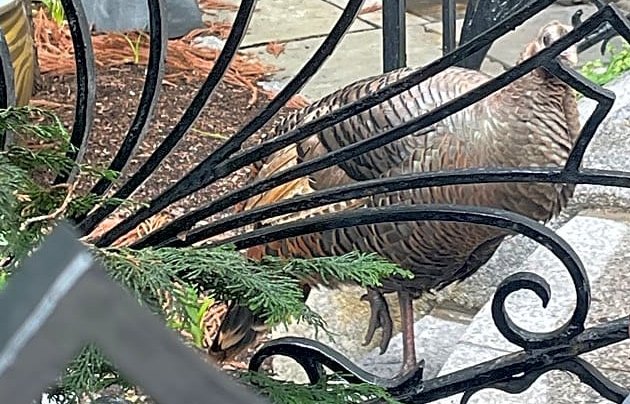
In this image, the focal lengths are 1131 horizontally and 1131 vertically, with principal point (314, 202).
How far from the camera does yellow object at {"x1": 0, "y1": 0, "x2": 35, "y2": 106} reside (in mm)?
2881

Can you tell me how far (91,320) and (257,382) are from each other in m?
0.78

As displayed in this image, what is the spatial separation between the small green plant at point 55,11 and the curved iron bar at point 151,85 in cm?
293

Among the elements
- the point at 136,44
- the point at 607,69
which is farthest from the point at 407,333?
the point at 136,44

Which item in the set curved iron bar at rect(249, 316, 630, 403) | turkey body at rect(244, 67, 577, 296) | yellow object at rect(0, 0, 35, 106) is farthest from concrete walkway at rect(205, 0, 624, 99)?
curved iron bar at rect(249, 316, 630, 403)

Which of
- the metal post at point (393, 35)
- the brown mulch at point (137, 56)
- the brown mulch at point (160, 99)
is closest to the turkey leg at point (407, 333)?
the metal post at point (393, 35)

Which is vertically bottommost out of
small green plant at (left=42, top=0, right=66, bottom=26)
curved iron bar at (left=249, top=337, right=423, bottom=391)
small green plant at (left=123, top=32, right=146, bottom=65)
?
curved iron bar at (left=249, top=337, right=423, bottom=391)

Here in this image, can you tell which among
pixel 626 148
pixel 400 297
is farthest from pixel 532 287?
pixel 626 148

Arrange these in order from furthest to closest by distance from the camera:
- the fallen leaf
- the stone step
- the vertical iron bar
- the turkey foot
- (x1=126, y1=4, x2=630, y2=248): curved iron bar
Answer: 1. the fallen leaf
2. the vertical iron bar
3. the turkey foot
4. the stone step
5. (x1=126, y1=4, x2=630, y2=248): curved iron bar

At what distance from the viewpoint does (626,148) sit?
2.65 metres

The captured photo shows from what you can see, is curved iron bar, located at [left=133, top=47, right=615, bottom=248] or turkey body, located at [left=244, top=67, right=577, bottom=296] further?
turkey body, located at [left=244, top=67, right=577, bottom=296]

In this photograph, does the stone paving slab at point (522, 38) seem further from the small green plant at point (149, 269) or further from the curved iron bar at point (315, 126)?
the small green plant at point (149, 269)

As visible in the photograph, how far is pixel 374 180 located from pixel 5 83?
0.43 m

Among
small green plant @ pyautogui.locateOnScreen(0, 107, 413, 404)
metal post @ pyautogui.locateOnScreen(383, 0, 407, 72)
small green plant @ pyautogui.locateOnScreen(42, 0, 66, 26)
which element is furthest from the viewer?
small green plant @ pyautogui.locateOnScreen(42, 0, 66, 26)

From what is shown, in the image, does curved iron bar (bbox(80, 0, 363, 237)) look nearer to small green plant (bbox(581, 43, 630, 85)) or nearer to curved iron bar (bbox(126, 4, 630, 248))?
curved iron bar (bbox(126, 4, 630, 248))
